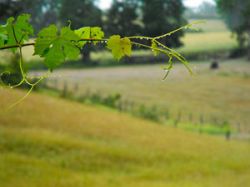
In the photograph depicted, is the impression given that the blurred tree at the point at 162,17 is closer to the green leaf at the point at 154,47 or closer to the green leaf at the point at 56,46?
the green leaf at the point at 154,47

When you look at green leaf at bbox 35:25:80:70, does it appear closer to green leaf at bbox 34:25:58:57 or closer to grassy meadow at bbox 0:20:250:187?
green leaf at bbox 34:25:58:57

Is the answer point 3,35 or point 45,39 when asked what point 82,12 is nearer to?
point 3,35

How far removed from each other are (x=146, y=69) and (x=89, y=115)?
1682 inches

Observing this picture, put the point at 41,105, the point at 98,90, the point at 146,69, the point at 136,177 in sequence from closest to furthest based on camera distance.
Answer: the point at 136,177 → the point at 41,105 → the point at 98,90 → the point at 146,69

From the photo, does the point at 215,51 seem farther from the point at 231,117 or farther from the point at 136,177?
the point at 136,177

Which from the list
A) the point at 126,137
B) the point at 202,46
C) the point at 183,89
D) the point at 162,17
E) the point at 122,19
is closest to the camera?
the point at 126,137

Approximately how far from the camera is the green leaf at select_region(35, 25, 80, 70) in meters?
1.16

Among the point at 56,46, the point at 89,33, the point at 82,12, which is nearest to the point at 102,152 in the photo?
the point at 89,33

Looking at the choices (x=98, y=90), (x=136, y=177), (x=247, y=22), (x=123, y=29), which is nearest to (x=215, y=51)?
(x=247, y=22)

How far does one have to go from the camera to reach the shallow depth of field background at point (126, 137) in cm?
1997

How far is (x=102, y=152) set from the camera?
25.1 metres

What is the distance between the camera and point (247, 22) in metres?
Result: 88.6

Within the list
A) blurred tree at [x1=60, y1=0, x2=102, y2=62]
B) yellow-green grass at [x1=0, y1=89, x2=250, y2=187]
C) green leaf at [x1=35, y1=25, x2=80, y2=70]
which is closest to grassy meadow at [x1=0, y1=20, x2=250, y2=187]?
yellow-green grass at [x1=0, y1=89, x2=250, y2=187]

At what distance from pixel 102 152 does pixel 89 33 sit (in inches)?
941
